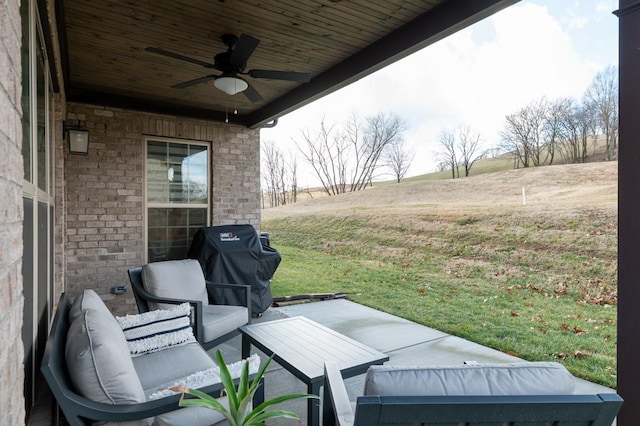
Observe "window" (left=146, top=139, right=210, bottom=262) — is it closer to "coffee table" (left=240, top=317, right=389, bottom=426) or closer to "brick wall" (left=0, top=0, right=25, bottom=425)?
"coffee table" (left=240, top=317, right=389, bottom=426)

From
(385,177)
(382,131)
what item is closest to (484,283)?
(385,177)

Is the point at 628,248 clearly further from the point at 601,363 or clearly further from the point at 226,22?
the point at 226,22

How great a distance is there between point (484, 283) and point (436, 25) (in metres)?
5.04

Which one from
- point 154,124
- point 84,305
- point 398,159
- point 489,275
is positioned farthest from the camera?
point 398,159

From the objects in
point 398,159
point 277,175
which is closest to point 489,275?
point 398,159

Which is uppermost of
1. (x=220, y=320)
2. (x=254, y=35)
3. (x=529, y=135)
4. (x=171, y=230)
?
(x=529, y=135)

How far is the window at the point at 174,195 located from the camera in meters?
4.88

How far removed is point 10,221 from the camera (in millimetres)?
813

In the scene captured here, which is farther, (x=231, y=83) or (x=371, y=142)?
(x=371, y=142)

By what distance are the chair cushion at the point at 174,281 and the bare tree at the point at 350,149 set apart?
12394 millimetres

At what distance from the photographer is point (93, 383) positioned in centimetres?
147

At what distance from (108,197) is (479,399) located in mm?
4722

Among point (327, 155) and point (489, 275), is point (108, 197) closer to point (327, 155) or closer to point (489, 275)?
point (489, 275)

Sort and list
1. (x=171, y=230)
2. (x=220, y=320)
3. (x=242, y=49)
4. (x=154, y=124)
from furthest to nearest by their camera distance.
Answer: (x=171, y=230) < (x=154, y=124) < (x=220, y=320) < (x=242, y=49)
